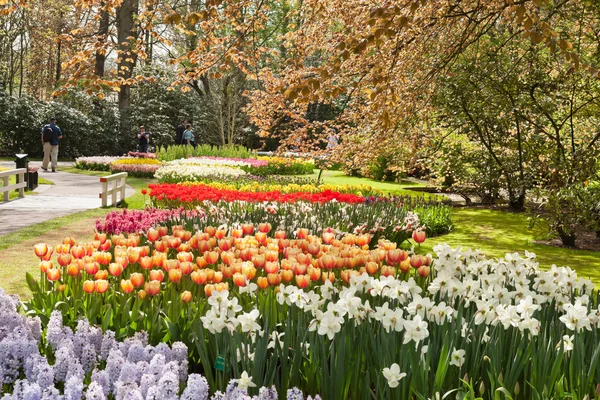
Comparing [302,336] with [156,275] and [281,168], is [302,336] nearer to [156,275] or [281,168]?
[156,275]

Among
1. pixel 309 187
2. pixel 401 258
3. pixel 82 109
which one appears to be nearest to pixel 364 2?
pixel 309 187

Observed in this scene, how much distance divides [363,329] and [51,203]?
40.0 ft

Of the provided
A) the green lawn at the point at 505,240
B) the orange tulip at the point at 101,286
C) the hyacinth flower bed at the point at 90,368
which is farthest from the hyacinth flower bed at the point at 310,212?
the hyacinth flower bed at the point at 90,368

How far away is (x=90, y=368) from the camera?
287 centimetres

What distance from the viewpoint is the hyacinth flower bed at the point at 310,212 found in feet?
23.1

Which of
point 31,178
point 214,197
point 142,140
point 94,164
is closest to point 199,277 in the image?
point 214,197

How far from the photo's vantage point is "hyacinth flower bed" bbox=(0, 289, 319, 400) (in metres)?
2.15

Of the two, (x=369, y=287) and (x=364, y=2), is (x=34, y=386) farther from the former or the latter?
(x=364, y=2)

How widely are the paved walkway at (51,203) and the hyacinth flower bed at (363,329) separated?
22.3ft

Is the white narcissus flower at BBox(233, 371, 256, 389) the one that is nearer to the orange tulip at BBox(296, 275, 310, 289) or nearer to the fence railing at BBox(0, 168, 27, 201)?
the orange tulip at BBox(296, 275, 310, 289)

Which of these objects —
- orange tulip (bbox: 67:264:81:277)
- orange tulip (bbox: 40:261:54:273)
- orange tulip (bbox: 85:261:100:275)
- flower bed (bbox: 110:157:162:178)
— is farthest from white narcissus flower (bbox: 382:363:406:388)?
flower bed (bbox: 110:157:162:178)

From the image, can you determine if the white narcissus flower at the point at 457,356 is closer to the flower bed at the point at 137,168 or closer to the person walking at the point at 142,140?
the flower bed at the point at 137,168

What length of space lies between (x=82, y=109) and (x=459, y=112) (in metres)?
26.7

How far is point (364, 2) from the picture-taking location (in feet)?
33.8
